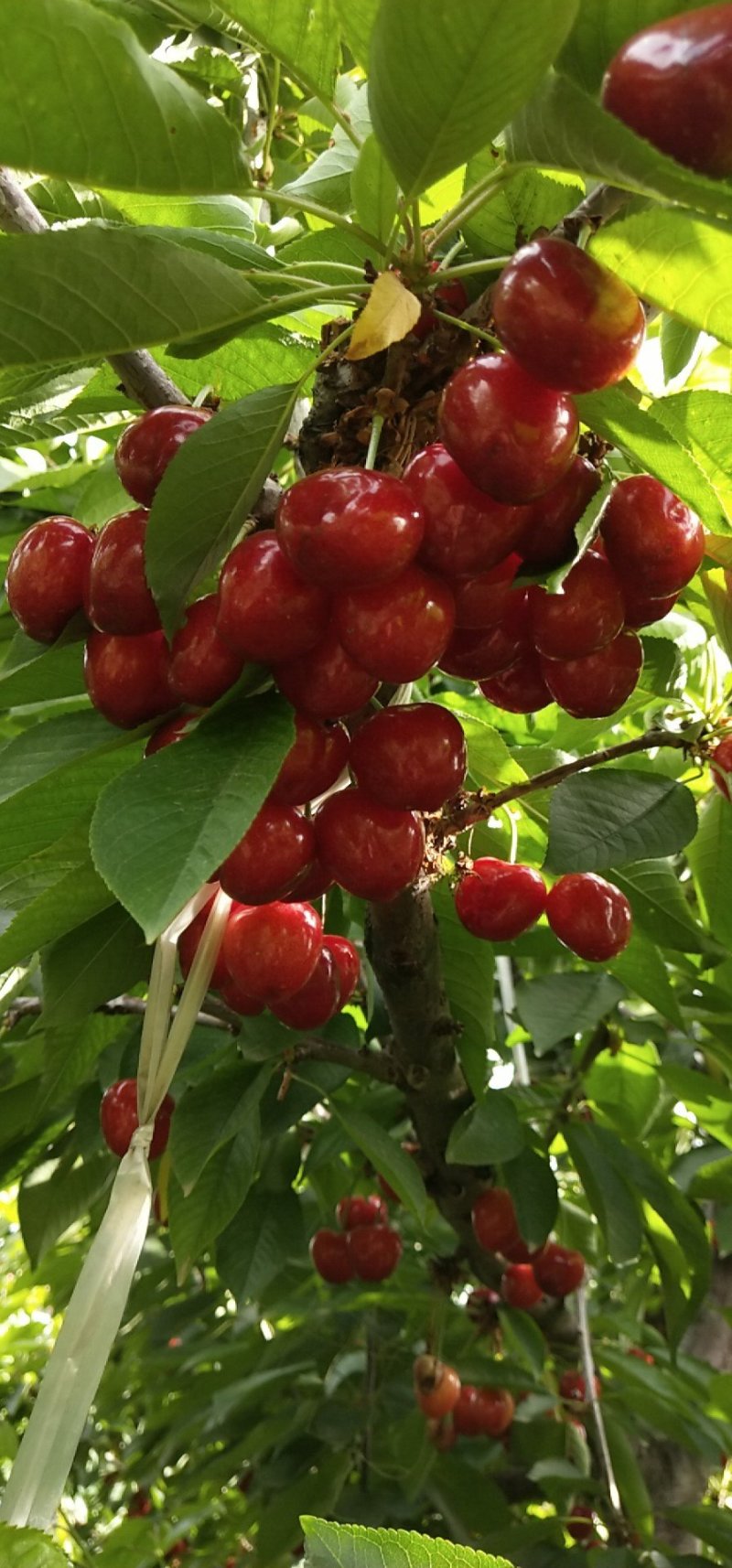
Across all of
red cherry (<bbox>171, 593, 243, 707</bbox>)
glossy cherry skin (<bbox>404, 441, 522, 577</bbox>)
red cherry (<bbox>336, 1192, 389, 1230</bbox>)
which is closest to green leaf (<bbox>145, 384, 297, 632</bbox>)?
red cherry (<bbox>171, 593, 243, 707</bbox>)

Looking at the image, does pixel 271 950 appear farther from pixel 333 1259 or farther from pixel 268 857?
pixel 333 1259

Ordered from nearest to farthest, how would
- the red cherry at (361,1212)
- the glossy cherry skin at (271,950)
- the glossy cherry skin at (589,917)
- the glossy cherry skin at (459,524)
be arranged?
the glossy cherry skin at (459,524)
the glossy cherry skin at (271,950)
the glossy cherry skin at (589,917)
the red cherry at (361,1212)

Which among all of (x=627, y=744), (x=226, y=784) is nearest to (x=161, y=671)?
(x=226, y=784)

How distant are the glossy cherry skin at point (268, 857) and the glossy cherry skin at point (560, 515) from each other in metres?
0.24

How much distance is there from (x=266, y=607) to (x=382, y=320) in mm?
178

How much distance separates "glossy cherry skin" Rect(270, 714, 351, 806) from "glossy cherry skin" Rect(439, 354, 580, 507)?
0.66 ft

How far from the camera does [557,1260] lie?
6.87 ft

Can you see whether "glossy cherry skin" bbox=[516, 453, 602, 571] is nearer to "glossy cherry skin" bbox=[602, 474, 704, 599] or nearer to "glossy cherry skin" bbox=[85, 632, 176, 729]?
"glossy cherry skin" bbox=[602, 474, 704, 599]

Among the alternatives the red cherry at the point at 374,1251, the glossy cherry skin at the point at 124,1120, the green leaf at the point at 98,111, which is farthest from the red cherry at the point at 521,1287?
the green leaf at the point at 98,111

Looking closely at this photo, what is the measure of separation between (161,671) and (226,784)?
0.16m

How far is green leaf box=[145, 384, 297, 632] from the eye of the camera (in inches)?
28.5

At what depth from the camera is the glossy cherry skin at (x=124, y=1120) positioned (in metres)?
1.37

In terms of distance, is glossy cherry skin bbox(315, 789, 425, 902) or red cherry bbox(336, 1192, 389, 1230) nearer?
glossy cherry skin bbox(315, 789, 425, 902)

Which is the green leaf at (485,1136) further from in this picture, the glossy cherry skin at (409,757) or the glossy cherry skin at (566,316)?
the glossy cherry skin at (566,316)
